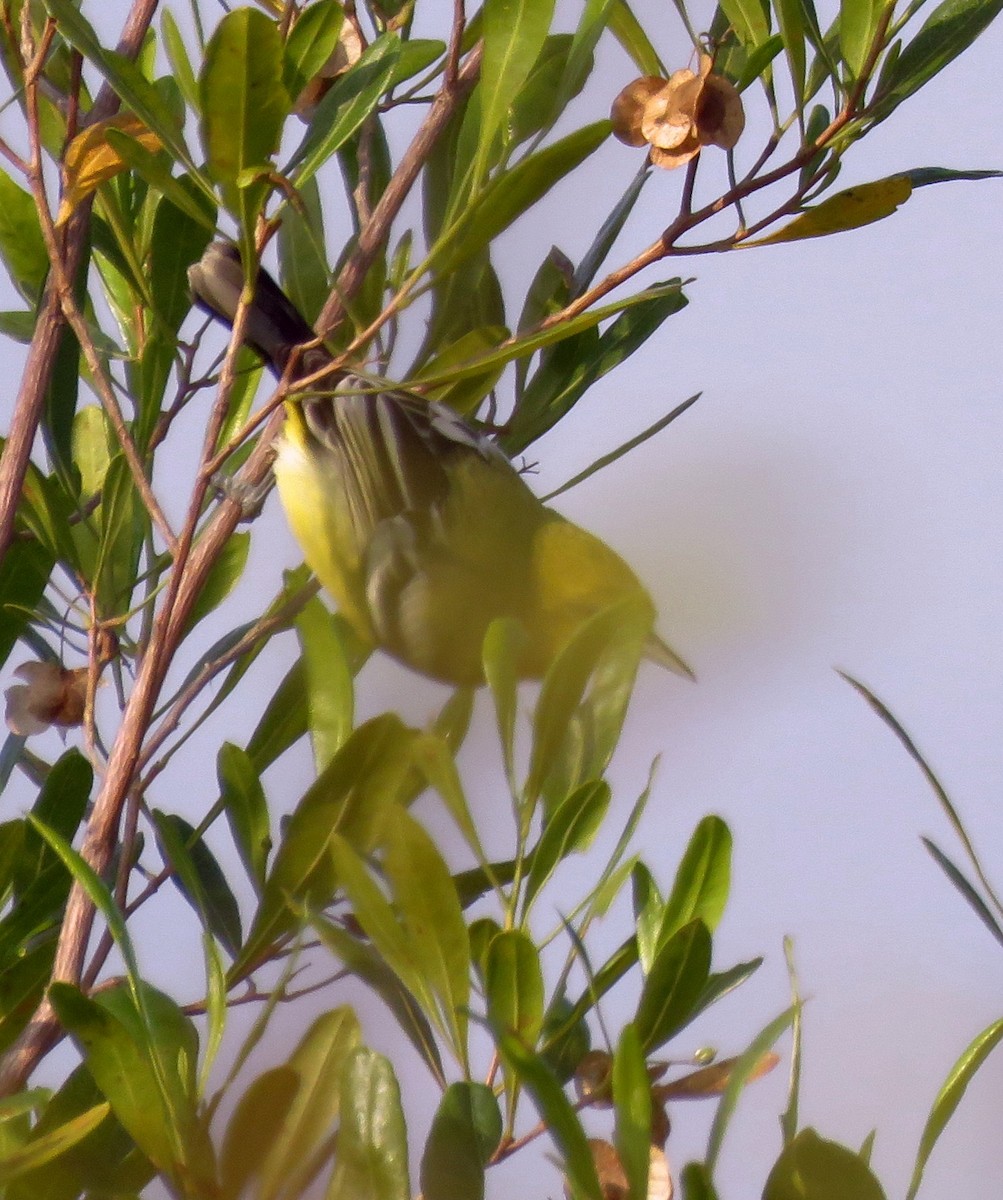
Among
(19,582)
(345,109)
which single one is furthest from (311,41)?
(19,582)

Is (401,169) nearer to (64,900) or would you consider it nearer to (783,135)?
(783,135)

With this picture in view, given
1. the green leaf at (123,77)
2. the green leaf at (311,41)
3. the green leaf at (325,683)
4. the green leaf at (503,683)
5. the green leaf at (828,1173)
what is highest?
the green leaf at (311,41)

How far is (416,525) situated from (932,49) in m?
0.50

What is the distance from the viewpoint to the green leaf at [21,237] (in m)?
0.82

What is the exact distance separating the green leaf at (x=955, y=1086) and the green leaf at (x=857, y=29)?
44cm

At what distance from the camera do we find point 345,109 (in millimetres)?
647

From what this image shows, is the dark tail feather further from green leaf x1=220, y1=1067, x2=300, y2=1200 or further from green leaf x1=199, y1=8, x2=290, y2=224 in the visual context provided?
green leaf x1=220, y1=1067, x2=300, y2=1200

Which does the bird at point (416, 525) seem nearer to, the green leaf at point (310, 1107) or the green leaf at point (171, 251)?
the green leaf at point (171, 251)

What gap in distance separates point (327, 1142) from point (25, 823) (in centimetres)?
30

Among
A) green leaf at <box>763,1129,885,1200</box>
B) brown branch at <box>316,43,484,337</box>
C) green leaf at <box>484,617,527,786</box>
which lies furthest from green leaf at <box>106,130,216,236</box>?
green leaf at <box>763,1129,885,1200</box>

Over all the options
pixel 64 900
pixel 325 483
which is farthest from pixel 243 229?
pixel 325 483

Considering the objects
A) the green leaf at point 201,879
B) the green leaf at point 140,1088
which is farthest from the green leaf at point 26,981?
the green leaf at point 140,1088

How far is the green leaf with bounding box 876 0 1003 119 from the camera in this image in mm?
682

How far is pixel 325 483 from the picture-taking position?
1104mm
